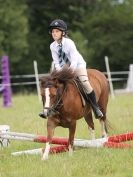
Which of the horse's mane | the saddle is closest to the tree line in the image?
the saddle

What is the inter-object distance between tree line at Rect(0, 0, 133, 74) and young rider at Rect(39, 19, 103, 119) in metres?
Result: 31.3

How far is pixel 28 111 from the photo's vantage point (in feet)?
56.0

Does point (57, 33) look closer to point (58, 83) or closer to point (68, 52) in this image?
point (68, 52)

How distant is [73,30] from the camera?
162 feet

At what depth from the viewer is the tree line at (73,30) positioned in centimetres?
4234

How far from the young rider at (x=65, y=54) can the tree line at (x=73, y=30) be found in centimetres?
3134

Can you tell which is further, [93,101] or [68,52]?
[93,101]

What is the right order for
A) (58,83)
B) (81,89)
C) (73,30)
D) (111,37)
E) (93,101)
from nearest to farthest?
(58,83) → (81,89) → (93,101) → (111,37) → (73,30)

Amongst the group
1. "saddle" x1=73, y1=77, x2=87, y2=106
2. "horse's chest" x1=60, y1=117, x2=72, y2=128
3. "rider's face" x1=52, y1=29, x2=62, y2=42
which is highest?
"rider's face" x1=52, y1=29, x2=62, y2=42

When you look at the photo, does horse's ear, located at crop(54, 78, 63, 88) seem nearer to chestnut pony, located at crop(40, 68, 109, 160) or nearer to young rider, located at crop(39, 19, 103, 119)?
chestnut pony, located at crop(40, 68, 109, 160)

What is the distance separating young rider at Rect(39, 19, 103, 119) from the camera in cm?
882

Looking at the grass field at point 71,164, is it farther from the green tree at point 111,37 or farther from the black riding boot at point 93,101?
the green tree at point 111,37

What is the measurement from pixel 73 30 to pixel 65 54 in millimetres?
40533

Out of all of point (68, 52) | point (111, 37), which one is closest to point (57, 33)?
point (68, 52)
